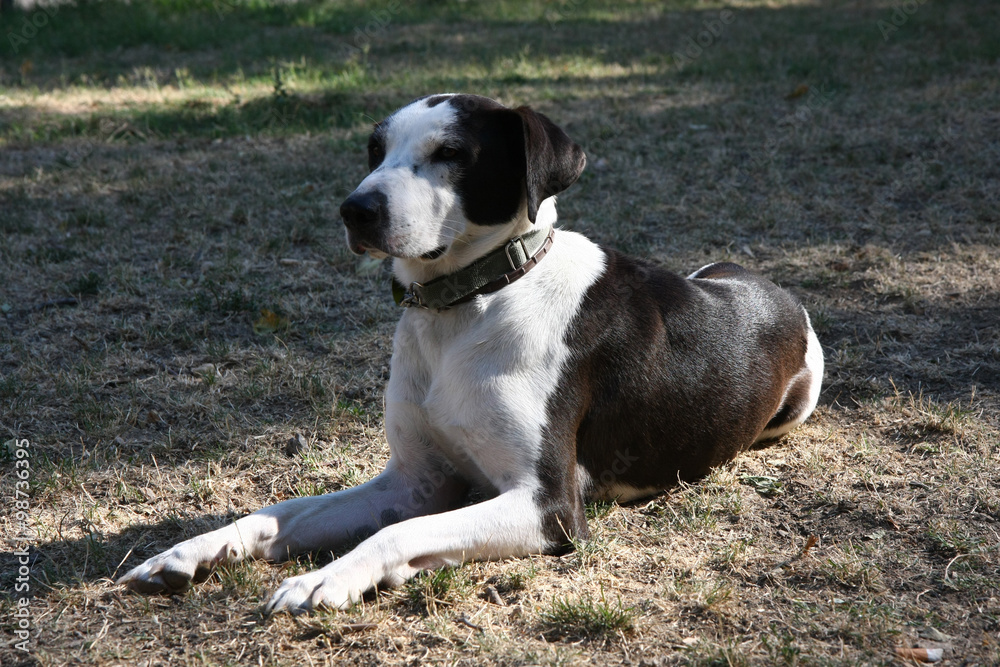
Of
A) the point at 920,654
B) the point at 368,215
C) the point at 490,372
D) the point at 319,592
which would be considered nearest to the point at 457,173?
the point at 368,215

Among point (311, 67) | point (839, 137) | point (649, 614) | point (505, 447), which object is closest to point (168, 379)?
point (505, 447)

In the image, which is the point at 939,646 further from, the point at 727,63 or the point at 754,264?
the point at 727,63

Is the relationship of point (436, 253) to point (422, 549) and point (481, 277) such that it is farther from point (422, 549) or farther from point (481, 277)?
point (422, 549)

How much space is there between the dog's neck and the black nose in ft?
0.86

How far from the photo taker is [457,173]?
9.82 ft

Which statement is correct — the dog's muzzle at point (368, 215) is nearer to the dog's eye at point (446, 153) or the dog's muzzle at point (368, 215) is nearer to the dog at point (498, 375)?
the dog at point (498, 375)

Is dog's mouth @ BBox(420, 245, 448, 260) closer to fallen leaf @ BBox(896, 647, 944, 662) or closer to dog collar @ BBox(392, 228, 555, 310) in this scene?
dog collar @ BBox(392, 228, 555, 310)

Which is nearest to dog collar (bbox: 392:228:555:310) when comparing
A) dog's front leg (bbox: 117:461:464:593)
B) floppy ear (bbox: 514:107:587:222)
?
floppy ear (bbox: 514:107:587:222)

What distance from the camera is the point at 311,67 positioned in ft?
31.7

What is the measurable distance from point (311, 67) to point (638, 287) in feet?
24.0

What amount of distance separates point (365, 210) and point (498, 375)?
0.66 meters

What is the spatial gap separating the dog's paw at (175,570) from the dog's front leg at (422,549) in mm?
297

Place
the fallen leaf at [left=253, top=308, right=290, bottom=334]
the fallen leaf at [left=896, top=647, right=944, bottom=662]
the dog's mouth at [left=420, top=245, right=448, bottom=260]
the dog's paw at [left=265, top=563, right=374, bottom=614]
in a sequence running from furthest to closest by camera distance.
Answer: the fallen leaf at [left=253, top=308, right=290, bottom=334]
the dog's mouth at [left=420, top=245, right=448, bottom=260]
the dog's paw at [left=265, top=563, right=374, bottom=614]
the fallen leaf at [left=896, top=647, right=944, bottom=662]

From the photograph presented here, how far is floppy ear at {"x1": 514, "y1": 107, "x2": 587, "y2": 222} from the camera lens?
2.94 m
